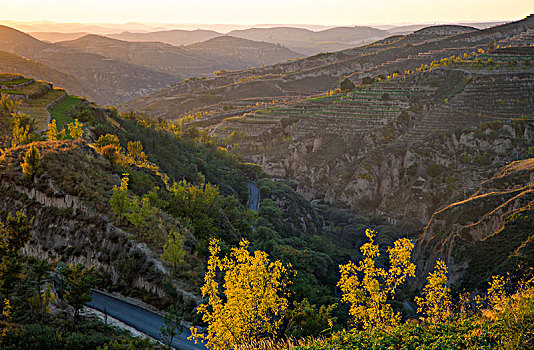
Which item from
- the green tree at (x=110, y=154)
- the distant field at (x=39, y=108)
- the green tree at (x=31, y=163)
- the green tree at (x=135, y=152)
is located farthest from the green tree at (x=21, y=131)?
Answer: the green tree at (x=135, y=152)

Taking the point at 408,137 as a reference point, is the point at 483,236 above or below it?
below

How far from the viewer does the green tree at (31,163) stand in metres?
25.5

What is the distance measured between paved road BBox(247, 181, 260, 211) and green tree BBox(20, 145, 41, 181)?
3534 centimetres

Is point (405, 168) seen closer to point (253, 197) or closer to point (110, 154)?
point (253, 197)

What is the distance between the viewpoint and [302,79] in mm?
182125

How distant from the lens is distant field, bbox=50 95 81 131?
4546 centimetres

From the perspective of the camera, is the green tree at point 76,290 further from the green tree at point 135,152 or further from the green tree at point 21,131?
the green tree at point 135,152

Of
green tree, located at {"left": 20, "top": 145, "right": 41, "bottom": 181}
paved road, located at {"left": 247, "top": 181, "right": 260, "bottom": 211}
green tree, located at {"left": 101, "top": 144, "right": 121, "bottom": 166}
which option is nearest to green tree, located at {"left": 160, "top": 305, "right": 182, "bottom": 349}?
green tree, located at {"left": 20, "top": 145, "right": 41, "bottom": 181}

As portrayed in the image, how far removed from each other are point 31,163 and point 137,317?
11.8 meters

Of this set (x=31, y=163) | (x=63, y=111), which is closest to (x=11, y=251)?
(x=31, y=163)

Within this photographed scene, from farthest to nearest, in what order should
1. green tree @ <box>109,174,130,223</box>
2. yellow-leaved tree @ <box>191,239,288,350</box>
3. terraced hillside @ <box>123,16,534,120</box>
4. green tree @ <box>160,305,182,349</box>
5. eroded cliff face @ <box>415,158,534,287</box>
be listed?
terraced hillside @ <box>123,16,534,120</box> < eroded cliff face @ <box>415,158,534,287</box> < green tree @ <box>109,174,130,223</box> < green tree @ <box>160,305,182,349</box> < yellow-leaved tree @ <box>191,239,288,350</box>

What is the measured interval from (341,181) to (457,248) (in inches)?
1757

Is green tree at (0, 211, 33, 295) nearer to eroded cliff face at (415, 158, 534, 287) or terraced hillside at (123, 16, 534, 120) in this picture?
eroded cliff face at (415, 158, 534, 287)

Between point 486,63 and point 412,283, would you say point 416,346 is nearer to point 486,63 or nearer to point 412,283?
point 412,283
